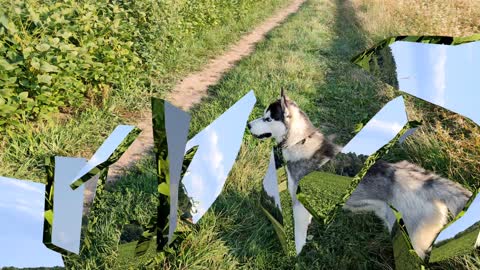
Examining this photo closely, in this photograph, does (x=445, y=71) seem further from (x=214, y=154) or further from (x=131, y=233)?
(x=131, y=233)

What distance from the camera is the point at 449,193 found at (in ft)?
7.02

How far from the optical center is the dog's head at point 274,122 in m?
3.85

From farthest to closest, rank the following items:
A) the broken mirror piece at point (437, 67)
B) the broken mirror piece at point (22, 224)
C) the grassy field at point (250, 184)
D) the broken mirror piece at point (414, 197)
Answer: the grassy field at point (250, 184) < the broken mirror piece at point (414, 197) < the broken mirror piece at point (22, 224) < the broken mirror piece at point (437, 67)

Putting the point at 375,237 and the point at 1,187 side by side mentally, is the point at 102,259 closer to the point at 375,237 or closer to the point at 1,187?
the point at 1,187

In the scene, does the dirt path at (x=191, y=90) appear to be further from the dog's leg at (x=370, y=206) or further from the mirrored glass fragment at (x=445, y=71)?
the dog's leg at (x=370, y=206)

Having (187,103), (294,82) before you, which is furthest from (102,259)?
(294,82)

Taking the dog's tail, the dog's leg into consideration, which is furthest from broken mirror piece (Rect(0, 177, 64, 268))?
the dog's leg

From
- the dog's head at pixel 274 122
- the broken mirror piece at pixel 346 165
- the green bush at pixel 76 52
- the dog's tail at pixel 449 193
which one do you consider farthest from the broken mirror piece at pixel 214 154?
the green bush at pixel 76 52

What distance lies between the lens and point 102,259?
2.77m

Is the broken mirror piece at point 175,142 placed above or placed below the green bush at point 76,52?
above

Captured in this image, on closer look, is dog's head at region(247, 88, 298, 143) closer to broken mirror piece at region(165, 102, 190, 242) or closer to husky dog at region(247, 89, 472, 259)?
husky dog at region(247, 89, 472, 259)

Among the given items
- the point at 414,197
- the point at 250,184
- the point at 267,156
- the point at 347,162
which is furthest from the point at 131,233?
the point at 267,156

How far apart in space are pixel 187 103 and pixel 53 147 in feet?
9.04

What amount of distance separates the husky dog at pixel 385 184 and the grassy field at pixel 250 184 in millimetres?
332
